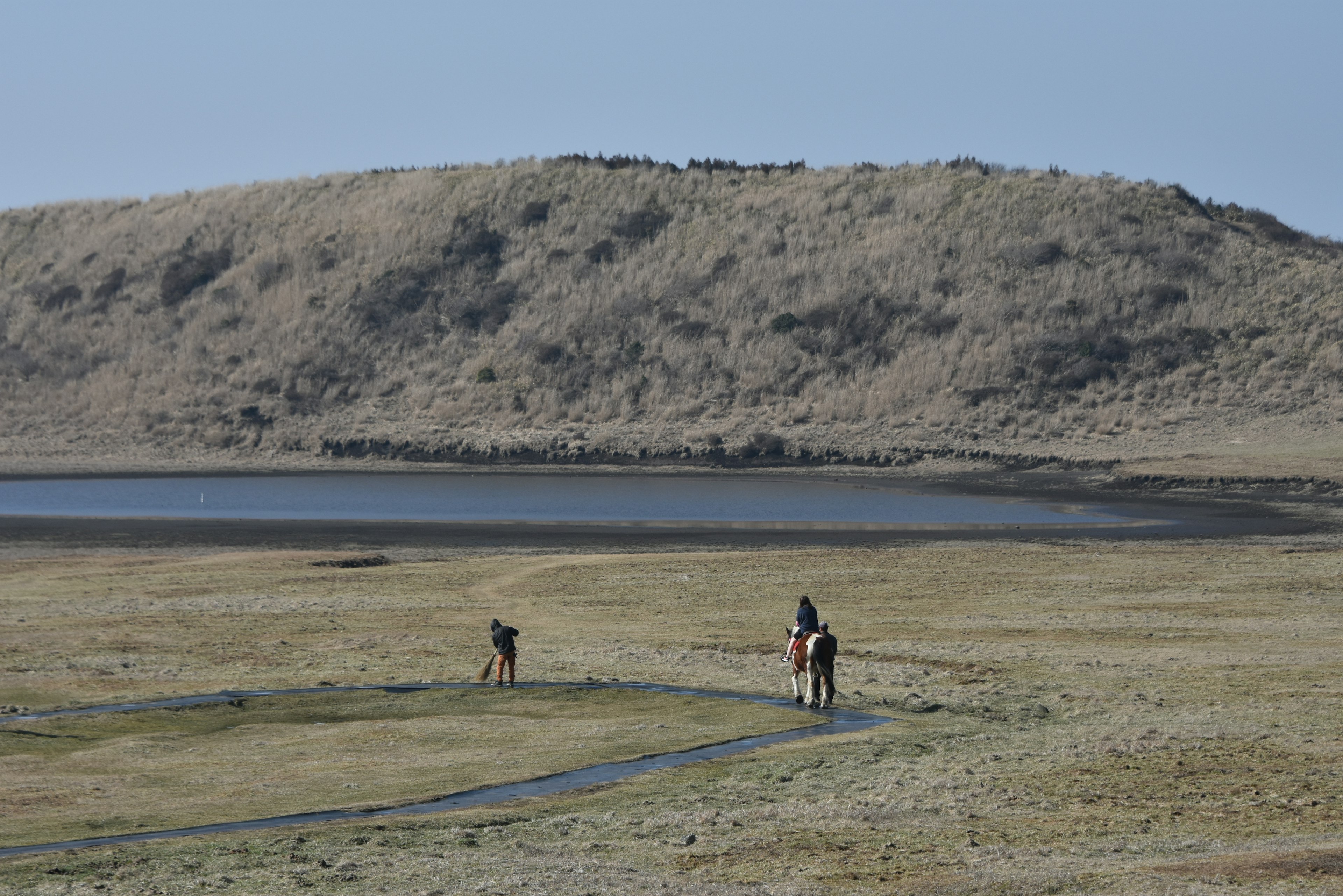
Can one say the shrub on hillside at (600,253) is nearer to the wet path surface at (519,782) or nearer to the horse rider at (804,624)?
the wet path surface at (519,782)

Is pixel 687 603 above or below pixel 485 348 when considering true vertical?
below

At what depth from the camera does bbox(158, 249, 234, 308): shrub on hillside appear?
413 feet

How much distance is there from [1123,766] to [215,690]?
1583 centimetres

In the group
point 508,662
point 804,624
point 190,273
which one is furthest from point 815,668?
point 190,273

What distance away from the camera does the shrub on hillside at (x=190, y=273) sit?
12600 cm

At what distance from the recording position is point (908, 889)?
42.3 feet

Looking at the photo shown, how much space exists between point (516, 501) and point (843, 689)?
148ft

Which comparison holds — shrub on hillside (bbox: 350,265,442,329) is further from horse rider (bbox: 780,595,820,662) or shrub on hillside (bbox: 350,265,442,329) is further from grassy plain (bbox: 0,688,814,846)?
horse rider (bbox: 780,595,820,662)

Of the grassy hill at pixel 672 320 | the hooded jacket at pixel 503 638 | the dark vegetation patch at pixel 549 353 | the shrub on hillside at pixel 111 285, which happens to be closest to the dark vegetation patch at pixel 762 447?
the grassy hill at pixel 672 320

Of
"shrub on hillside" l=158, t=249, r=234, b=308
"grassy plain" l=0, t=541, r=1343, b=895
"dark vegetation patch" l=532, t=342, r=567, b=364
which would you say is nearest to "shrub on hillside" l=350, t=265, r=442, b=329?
"dark vegetation patch" l=532, t=342, r=567, b=364

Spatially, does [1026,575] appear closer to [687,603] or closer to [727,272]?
[687,603]

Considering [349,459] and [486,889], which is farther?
[349,459]

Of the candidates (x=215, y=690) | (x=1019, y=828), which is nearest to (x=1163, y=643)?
(x=1019, y=828)

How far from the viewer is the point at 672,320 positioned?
113000mm
